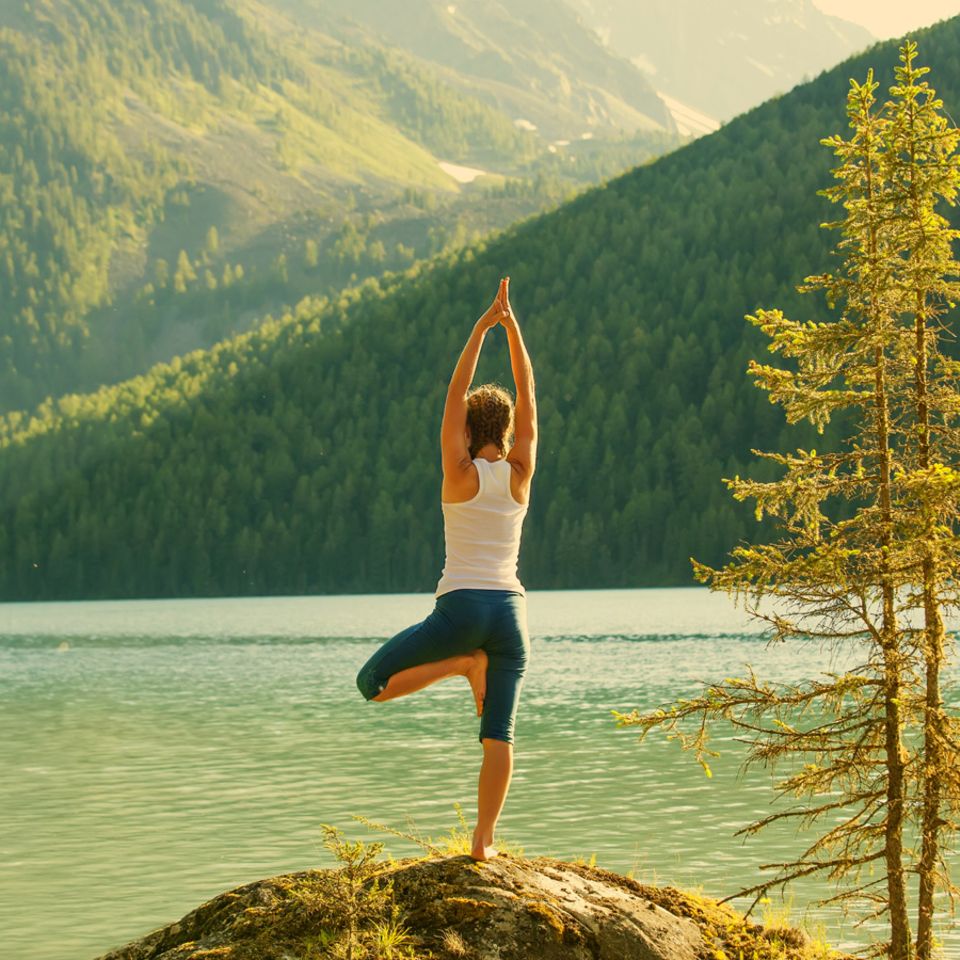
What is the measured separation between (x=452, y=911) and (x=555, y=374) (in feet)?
602

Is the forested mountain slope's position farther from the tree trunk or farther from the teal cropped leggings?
the teal cropped leggings

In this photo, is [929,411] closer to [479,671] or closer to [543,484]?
[479,671]

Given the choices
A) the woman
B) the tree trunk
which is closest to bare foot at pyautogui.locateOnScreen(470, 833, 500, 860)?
the woman

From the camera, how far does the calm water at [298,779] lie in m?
21.5

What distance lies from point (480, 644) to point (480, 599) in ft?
0.90

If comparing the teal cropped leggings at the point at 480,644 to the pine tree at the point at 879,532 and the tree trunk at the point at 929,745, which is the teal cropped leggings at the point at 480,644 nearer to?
the pine tree at the point at 879,532

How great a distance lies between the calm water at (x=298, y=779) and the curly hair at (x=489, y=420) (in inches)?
95.6

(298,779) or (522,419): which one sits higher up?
(522,419)

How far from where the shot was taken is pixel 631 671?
56438mm

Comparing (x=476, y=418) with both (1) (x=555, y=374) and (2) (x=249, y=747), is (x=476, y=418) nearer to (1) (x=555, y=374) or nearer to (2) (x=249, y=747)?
(2) (x=249, y=747)

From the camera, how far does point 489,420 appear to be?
9070 mm

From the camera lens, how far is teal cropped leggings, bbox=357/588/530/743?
28.8 ft

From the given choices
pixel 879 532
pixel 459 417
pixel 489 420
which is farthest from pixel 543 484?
pixel 459 417

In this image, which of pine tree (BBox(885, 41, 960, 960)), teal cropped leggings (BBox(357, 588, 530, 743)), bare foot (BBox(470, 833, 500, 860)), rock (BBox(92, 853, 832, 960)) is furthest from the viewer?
pine tree (BBox(885, 41, 960, 960))
